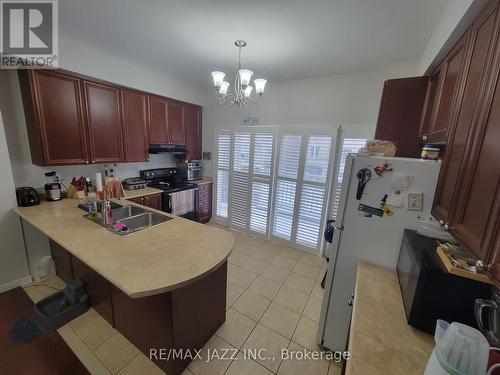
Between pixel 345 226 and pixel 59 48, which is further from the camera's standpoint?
pixel 59 48

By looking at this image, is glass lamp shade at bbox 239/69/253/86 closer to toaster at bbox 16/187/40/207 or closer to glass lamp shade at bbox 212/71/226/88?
glass lamp shade at bbox 212/71/226/88

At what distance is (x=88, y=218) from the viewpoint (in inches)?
72.9

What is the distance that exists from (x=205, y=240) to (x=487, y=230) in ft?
4.80

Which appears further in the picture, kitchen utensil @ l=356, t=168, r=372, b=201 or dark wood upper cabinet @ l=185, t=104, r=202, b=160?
dark wood upper cabinet @ l=185, t=104, r=202, b=160

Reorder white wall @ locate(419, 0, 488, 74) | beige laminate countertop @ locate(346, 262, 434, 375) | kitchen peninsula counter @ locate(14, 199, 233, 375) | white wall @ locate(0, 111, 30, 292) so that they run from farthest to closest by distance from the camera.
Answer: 1. white wall @ locate(0, 111, 30, 292)
2. kitchen peninsula counter @ locate(14, 199, 233, 375)
3. white wall @ locate(419, 0, 488, 74)
4. beige laminate countertop @ locate(346, 262, 434, 375)

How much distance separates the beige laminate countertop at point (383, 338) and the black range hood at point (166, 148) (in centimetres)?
311

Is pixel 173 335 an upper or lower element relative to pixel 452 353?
lower

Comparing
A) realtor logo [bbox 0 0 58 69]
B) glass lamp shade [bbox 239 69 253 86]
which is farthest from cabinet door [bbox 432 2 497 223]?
realtor logo [bbox 0 0 58 69]

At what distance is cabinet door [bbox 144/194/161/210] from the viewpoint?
2844 millimetres

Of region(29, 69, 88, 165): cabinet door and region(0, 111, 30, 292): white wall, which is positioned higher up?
region(29, 69, 88, 165): cabinet door

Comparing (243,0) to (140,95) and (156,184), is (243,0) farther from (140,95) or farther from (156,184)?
(156,184)

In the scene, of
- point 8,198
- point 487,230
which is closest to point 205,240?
point 487,230

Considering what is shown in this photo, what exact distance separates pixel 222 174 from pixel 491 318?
11.3ft

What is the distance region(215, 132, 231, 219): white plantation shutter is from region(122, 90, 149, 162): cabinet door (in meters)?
1.22
